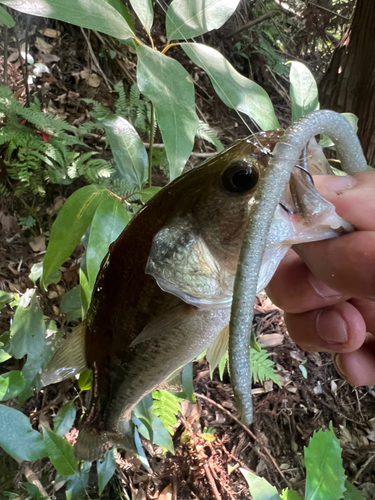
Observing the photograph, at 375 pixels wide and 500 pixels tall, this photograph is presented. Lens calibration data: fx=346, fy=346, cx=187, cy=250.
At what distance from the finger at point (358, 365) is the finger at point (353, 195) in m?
0.51

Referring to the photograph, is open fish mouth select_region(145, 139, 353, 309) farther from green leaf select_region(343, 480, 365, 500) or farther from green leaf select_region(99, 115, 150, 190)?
green leaf select_region(343, 480, 365, 500)

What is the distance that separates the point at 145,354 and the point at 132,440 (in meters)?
0.50

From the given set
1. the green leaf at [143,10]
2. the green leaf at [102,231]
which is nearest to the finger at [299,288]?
the green leaf at [102,231]

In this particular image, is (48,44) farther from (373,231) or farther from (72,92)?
(373,231)

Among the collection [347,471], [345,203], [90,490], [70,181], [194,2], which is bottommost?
[347,471]

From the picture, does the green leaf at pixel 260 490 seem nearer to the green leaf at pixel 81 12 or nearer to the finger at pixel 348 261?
the finger at pixel 348 261

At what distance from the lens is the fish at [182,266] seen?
54 cm

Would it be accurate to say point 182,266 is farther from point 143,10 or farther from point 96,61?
point 96,61

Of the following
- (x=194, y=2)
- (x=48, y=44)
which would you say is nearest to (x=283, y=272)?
(x=194, y=2)

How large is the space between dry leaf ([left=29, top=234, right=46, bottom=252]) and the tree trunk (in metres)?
1.89

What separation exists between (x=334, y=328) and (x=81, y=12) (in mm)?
819

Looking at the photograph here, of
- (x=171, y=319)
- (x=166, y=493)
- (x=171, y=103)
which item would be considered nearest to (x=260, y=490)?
(x=166, y=493)

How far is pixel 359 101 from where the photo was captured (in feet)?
6.73

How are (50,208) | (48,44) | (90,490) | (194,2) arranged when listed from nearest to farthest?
1. (194,2)
2. (90,490)
3. (50,208)
4. (48,44)
